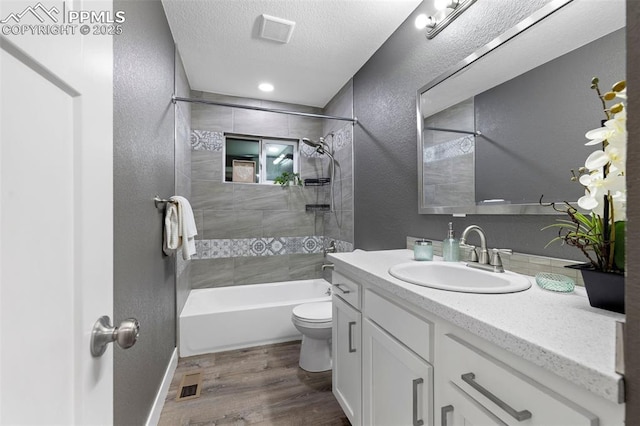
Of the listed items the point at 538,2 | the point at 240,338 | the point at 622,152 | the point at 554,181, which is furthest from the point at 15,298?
the point at 240,338

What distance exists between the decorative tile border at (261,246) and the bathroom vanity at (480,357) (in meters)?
1.57

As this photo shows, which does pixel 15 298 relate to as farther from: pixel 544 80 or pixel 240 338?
pixel 240 338

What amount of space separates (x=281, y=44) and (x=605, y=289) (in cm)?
230

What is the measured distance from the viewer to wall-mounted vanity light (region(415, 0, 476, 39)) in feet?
4.49

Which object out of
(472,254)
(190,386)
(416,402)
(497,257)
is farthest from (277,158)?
(416,402)

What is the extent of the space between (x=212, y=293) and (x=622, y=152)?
3044 millimetres

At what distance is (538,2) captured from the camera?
106 centimetres

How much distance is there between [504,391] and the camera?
1.97ft

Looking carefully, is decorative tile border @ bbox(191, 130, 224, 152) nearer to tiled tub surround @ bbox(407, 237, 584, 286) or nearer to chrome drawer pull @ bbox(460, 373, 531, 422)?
tiled tub surround @ bbox(407, 237, 584, 286)

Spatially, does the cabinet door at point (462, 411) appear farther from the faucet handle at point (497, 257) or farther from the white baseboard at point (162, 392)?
the white baseboard at point (162, 392)

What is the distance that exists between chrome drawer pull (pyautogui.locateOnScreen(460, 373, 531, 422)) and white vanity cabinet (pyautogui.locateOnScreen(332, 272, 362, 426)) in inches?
24.5

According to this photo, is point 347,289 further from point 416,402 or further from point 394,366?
point 416,402

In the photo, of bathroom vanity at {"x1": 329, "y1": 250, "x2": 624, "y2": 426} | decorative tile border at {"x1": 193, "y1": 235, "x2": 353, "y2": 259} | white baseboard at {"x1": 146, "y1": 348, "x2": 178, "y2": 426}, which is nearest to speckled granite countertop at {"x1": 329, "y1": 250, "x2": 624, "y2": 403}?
bathroom vanity at {"x1": 329, "y1": 250, "x2": 624, "y2": 426}

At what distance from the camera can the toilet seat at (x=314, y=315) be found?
1.94 meters
